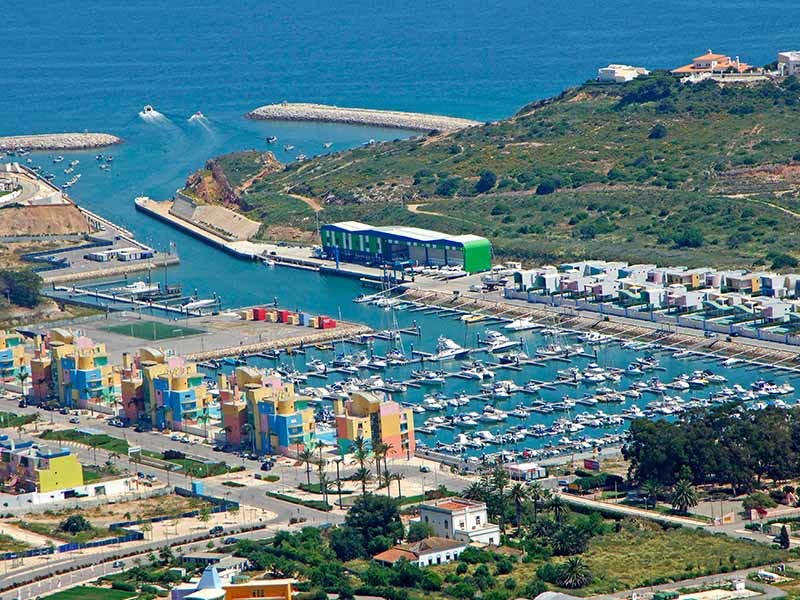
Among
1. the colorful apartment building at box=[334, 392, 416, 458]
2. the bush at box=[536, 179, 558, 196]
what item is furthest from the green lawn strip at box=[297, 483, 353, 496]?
the bush at box=[536, 179, 558, 196]

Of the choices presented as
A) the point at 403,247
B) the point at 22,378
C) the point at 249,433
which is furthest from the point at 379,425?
the point at 403,247

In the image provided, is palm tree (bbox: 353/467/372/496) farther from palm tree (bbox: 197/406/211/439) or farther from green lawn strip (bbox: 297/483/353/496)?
palm tree (bbox: 197/406/211/439)

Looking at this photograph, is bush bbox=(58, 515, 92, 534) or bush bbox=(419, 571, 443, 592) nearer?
bush bbox=(419, 571, 443, 592)

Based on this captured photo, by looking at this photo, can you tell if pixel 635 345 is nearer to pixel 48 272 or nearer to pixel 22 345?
pixel 22 345

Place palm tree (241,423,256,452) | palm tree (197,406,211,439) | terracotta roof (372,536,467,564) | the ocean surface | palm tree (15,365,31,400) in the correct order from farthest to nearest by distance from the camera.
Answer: the ocean surface < palm tree (15,365,31,400) < palm tree (197,406,211,439) < palm tree (241,423,256,452) < terracotta roof (372,536,467,564)

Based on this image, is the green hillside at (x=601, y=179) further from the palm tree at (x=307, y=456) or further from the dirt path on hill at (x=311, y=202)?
the palm tree at (x=307, y=456)

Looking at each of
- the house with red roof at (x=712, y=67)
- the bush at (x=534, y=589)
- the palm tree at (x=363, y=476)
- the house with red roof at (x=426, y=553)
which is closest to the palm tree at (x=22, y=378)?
the palm tree at (x=363, y=476)

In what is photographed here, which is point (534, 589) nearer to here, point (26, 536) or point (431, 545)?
point (431, 545)
